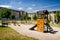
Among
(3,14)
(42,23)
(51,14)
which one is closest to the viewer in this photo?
(42,23)

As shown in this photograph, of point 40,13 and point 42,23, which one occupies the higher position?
point 40,13

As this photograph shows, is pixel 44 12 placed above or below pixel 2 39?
above

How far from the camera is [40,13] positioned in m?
16.7

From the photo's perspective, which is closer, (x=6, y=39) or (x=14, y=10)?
(x=6, y=39)

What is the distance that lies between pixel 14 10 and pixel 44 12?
324 feet

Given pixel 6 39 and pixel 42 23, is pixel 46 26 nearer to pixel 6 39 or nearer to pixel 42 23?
pixel 42 23

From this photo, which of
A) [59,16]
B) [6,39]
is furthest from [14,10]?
[6,39]

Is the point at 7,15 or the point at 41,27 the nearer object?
the point at 41,27

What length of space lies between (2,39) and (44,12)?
810 centimetres

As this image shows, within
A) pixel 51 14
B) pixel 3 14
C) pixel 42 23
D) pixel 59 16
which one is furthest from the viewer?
pixel 51 14

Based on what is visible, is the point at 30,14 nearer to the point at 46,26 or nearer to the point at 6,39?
the point at 46,26

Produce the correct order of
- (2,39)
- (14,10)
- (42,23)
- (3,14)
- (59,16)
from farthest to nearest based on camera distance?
(14,10) → (3,14) → (59,16) → (42,23) → (2,39)

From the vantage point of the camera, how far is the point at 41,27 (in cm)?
1605

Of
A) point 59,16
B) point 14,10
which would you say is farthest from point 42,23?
point 14,10
